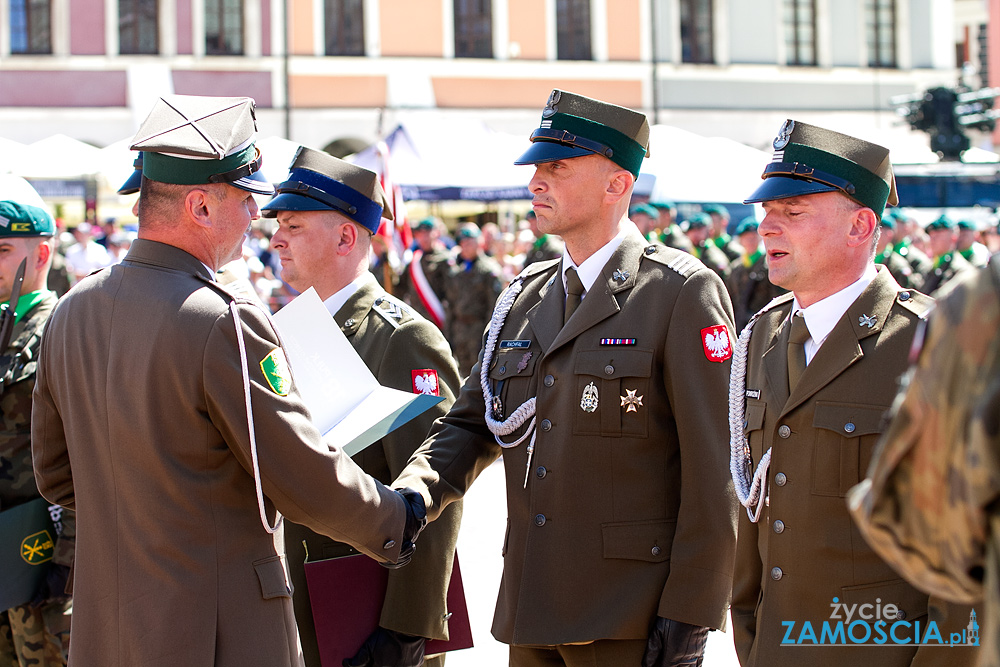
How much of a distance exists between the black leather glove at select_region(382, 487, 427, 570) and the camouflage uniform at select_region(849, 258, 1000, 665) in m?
1.67

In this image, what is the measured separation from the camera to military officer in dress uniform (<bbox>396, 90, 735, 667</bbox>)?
2.98 meters

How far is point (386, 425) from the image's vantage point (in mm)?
3104

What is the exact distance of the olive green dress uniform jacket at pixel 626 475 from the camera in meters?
2.98

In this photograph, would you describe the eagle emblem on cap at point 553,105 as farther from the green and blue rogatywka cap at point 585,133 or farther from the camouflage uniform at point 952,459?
the camouflage uniform at point 952,459

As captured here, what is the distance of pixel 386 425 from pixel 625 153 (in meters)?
1.05

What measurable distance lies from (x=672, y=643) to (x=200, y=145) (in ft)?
5.55

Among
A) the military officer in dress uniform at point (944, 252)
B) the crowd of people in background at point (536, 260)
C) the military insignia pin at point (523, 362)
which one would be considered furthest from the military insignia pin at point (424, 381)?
the military officer in dress uniform at point (944, 252)

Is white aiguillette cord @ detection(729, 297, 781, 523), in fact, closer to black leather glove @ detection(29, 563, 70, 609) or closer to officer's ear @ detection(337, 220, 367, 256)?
officer's ear @ detection(337, 220, 367, 256)

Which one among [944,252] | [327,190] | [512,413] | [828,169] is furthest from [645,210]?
[828,169]

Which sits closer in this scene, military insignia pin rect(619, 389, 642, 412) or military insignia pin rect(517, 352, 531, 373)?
military insignia pin rect(619, 389, 642, 412)

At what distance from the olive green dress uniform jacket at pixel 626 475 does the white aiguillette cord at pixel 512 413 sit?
0.04 metres

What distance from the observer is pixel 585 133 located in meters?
3.31

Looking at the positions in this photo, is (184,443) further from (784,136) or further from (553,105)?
(784,136)

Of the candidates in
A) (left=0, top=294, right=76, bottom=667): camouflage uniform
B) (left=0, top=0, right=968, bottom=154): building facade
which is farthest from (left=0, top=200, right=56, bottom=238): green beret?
(left=0, top=0, right=968, bottom=154): building facade
